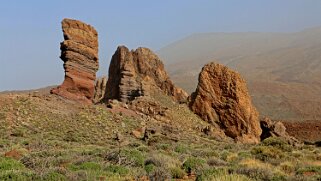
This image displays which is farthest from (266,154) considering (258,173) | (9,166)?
(9,166)

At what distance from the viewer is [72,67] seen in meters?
37.2

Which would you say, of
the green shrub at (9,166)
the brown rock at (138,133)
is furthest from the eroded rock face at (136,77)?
the green shrub at (9,166)

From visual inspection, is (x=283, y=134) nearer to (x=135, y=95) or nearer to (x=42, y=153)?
(x=135, y=95)

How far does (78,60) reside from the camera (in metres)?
37.7

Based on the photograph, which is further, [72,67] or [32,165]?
[72,67]

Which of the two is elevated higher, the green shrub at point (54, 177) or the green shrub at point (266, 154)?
the green shrub at point (54, 177)

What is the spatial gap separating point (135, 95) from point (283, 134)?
16.1m

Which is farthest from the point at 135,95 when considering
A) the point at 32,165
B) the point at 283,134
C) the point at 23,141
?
the point at 32,165

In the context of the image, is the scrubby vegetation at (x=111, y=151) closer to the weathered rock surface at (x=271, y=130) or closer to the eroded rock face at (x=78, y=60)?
the eroded rock face at (x=78, y=60)

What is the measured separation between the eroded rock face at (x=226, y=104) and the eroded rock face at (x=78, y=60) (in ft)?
40.4

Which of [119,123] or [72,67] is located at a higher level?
[72,67]

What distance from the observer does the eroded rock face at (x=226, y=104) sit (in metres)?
44.7

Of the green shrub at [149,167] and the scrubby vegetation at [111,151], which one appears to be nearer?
the scrubby vegetation at [111,151]

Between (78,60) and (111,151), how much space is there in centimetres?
1992
